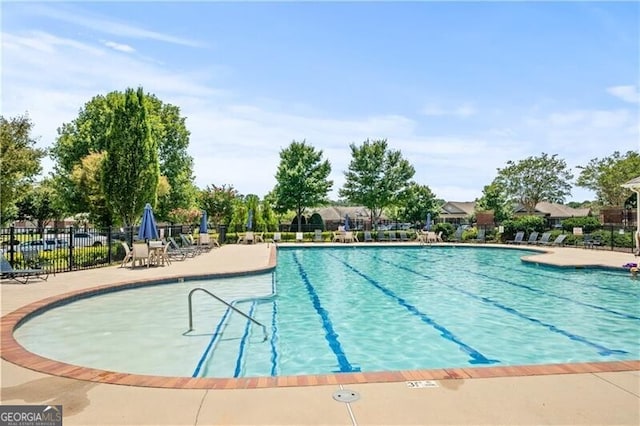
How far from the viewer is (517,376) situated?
4.12 m

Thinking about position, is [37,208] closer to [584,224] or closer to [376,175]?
[376,175]

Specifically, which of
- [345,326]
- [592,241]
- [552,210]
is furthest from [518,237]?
[552,210]

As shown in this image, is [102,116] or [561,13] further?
[102,116]

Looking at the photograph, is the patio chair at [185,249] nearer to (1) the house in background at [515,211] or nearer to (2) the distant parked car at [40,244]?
(2) the distant parked car at [40,244]

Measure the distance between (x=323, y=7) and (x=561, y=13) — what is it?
631 cm

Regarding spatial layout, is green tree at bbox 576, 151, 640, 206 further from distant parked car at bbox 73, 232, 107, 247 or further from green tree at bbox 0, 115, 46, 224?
green tree at bbox 0, 115, 46, 224

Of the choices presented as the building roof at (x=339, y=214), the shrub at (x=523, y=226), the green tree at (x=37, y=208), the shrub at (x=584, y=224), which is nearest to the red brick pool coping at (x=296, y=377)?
the shrub at (x=523, y=226)

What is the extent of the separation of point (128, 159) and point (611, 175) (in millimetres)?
52200

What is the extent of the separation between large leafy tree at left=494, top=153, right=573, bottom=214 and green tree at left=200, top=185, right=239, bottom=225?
3760cm

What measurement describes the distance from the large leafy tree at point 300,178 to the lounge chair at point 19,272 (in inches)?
1120

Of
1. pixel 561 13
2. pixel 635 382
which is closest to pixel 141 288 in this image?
pixel 635 382

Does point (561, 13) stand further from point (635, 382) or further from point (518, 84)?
point (635, 382)

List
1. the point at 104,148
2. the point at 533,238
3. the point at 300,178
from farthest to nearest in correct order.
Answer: the point at 300,178 → the point at 533,238 → the point at 104,148

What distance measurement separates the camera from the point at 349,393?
12.1 ft
